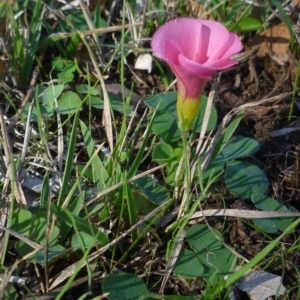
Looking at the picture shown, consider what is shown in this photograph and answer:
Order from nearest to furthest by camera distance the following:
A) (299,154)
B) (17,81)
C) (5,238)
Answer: (5,238), (299,154), (17,81)

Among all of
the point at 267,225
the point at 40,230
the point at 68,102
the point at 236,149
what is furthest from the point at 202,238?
the point at 68,102

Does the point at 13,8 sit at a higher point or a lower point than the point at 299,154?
higher

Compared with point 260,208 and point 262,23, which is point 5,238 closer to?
point 260,208

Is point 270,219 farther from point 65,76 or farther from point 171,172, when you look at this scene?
point 65,76

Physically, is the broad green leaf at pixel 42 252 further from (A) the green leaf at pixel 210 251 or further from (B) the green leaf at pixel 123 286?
(A) the green leaf at pixel 210 251

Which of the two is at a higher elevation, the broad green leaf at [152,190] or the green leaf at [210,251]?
the broad green leaf at [152,190]

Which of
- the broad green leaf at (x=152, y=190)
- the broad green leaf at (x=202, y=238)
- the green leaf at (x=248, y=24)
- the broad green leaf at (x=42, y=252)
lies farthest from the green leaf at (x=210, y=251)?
the green leaf at (x=248, y=24)

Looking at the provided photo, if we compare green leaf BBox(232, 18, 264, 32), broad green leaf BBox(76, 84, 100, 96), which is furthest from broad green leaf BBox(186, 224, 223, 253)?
green leaf BBox(232, 18, 264, 32)

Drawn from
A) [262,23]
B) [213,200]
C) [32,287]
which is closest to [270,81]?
[262,23]
